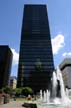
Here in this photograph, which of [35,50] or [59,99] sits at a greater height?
[35,50]

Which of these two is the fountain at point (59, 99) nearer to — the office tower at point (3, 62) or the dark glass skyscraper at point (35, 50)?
the dark glass skyscraper at point (35, 50)

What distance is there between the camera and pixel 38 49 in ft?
546

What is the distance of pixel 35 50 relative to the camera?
16562 centimetres

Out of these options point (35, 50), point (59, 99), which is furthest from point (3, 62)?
point (59, 99)

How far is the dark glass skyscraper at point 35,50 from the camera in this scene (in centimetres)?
15100

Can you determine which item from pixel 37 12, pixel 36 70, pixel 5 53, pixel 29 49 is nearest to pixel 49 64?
pixel 36 70

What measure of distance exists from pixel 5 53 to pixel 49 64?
43178 mm

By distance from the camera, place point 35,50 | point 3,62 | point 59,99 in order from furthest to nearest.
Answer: point 3,62 → point 35,50 → point 59,99

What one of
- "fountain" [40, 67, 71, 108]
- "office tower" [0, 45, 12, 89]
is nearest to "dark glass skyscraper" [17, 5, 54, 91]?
"office tower" [0, 45, 12, 89]

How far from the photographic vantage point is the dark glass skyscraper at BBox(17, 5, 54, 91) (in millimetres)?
151000

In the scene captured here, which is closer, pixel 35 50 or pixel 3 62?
pixel 35 50

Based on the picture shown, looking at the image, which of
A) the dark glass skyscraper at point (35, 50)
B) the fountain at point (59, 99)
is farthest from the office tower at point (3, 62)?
the fountain at point (59, 99)

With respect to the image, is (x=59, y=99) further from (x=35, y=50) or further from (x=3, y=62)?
(x=3, y=62)

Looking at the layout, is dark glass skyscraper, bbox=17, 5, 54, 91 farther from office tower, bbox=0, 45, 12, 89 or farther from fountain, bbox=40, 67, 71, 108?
fountain, bbox=40, 67, 71, 108
